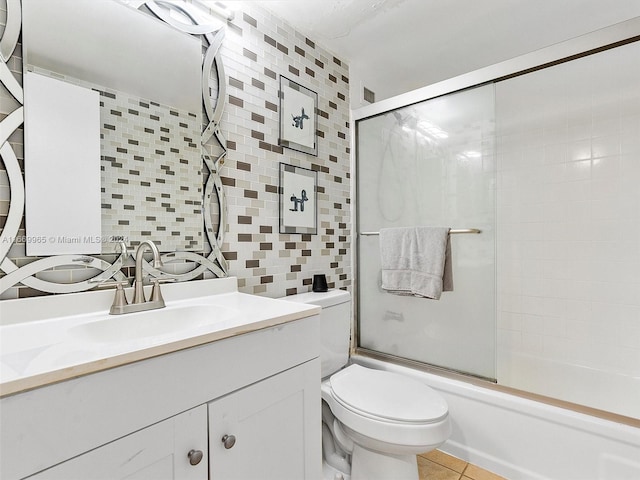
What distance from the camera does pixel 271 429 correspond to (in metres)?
0.95

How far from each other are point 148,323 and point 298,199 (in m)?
0.95

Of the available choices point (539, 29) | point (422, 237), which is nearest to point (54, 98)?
point (422, 237)

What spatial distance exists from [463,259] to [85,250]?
1.63 m

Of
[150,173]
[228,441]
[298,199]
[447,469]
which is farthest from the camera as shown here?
[298,199]

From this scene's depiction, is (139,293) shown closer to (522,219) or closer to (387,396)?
(387,396)

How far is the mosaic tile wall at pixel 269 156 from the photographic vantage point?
58.3 inches

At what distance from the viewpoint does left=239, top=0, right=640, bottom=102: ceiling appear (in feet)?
5.33

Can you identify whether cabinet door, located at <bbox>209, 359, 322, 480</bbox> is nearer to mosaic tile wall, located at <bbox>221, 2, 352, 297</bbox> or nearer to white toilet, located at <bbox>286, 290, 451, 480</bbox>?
Result: white toilet, located at <bbox>286, 290, 451, 480</bbox>

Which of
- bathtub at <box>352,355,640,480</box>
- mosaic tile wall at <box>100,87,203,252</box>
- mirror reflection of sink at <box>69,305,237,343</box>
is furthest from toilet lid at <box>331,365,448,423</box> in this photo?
mosaic tile wall at <box>100,87,203,252</box>

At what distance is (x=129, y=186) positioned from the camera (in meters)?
1.15

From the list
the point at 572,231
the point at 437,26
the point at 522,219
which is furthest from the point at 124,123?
the point at 572,231

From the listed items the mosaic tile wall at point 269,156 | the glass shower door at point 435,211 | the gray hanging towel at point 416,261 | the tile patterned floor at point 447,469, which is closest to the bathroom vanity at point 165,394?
the mosaic tile wall at point 269,156

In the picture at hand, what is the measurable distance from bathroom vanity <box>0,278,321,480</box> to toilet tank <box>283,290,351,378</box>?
1.45ft

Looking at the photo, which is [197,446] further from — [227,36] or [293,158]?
[227,36]
